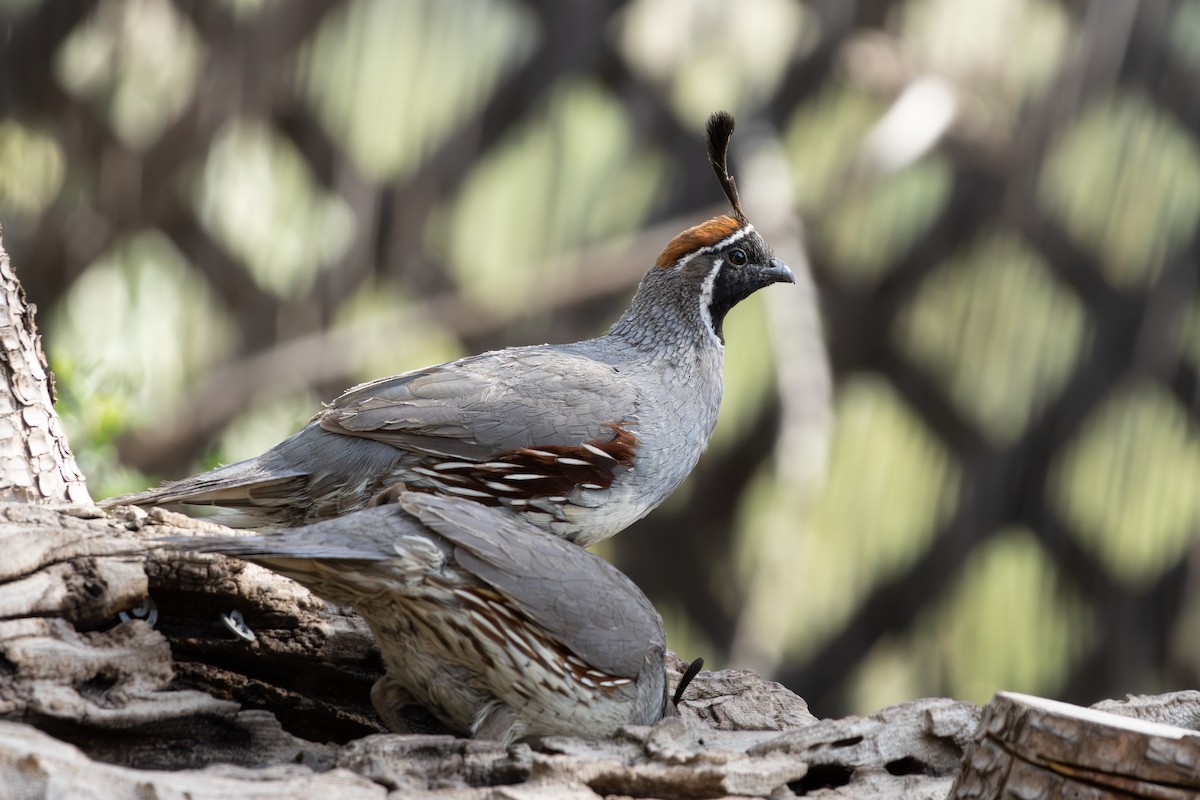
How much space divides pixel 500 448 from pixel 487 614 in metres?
0.37

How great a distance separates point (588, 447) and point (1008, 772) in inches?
32.0

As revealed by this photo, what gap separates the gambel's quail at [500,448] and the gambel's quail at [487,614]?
0.18 m

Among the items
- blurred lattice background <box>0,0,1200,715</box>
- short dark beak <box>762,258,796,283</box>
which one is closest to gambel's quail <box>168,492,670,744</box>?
short dark beak <box>762,258,796,283</box>

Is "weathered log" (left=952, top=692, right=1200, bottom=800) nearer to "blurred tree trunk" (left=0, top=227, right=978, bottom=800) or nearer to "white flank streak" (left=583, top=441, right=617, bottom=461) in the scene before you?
"blurred tree trunk" (left=0, top=227, right=978, bottom=800)

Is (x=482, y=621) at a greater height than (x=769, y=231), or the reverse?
(x=769, y=231)

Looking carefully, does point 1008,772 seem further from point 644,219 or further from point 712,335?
point 644,219

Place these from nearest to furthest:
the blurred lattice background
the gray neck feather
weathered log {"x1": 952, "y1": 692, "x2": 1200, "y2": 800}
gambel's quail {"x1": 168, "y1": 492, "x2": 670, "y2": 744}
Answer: weathered log {"x1": 952, "y1": 692, "x2": 1200, "y2": 800} < gambel's quail {"x1": 168, "y1": 492, "x2": 670, "y2": 744} < the gray neck feather < the blurred lattice background

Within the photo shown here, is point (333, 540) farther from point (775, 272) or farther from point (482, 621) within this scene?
point (775, 272)

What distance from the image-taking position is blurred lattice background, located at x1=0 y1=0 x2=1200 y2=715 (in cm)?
345

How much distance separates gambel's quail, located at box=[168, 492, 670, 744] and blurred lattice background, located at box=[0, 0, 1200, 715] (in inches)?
72.7

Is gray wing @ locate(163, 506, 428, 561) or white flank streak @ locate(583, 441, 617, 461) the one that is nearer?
gray wing @ locate(163, 506, 428, 561)

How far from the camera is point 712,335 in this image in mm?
2262

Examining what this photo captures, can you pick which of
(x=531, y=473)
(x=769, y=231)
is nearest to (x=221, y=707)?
(x=531, y=473)

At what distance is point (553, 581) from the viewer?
1.66 metres
